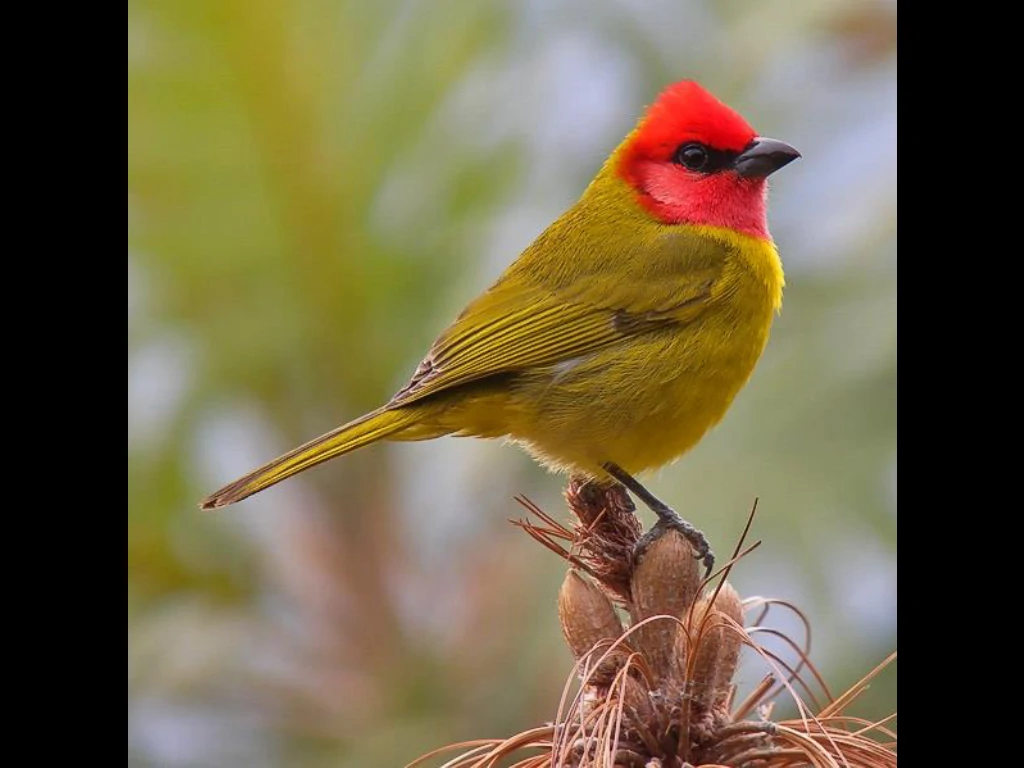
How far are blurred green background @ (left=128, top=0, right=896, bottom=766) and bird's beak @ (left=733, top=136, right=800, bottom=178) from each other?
0.45 meters

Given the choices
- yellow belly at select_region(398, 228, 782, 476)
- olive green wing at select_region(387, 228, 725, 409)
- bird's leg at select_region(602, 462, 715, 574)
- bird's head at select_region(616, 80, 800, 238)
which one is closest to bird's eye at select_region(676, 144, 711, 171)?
bird's head at select_region(616, 80, 800, 238)

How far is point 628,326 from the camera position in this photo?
3.17 metres

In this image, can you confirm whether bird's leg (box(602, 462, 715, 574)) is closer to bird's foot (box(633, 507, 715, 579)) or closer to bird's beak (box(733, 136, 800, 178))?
bird's foot (box(633, 507, 715, 579))

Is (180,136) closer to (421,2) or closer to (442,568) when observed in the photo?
(421,2)

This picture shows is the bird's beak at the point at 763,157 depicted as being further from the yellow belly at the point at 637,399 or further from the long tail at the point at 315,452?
the long tail at the point at 315,452

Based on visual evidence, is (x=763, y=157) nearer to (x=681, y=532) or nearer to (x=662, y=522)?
(x=662, y=522)

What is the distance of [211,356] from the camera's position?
3.43 metres

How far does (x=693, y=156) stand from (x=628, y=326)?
563mm

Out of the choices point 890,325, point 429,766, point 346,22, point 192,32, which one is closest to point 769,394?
point 890,325

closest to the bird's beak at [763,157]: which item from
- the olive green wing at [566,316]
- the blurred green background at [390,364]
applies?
the olive green wing at [566,316]

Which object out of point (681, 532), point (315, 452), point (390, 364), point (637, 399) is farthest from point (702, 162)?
point (681, 532)

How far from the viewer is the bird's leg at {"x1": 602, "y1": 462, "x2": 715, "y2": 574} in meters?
2.18

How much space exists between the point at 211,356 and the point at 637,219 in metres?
1.21

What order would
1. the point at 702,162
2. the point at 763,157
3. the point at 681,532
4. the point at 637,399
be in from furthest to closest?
the point at 702,162 → the point at 763,157 → the point at 637,399 → the point at 681,532
